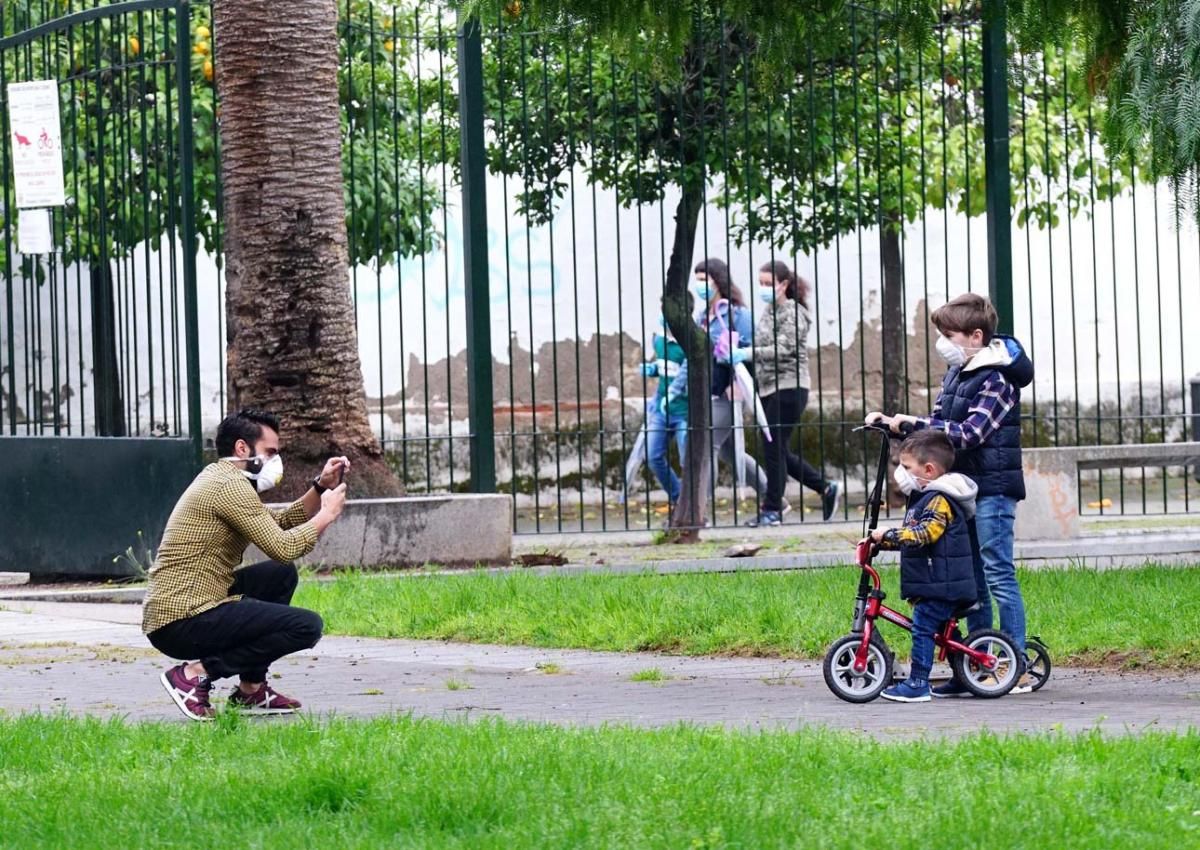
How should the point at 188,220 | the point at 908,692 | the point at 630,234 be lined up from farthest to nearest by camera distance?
the point at 630,234 → the point at 188,220 → the point at 908,692

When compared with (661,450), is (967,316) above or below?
above

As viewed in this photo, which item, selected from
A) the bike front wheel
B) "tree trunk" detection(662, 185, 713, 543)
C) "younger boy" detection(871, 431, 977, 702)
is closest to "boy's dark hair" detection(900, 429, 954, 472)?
"younger boy" detection(871, 431, 977, 702)

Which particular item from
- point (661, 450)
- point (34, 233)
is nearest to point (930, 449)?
point (34, 233)

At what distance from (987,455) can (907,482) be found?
46 centimetres

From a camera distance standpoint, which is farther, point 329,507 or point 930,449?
point 930,449

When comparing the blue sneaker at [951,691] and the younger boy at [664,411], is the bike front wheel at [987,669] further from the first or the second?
the younger boy at [664,411]

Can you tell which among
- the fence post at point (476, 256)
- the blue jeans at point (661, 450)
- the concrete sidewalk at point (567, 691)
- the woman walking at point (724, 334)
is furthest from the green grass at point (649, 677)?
the woman walking at point (724, 334)

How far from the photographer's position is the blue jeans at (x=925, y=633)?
22.8 feet

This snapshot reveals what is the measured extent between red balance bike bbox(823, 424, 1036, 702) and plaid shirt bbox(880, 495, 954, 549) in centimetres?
10

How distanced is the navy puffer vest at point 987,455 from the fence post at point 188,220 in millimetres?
4917

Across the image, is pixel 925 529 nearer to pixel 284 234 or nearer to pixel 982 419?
pixel 982 419

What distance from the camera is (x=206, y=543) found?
6.77 metres

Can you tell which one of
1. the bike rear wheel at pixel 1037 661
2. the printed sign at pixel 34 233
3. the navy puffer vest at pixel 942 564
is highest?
the printed sign at pixel 34 233

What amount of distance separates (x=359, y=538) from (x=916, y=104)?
7.05 meters
